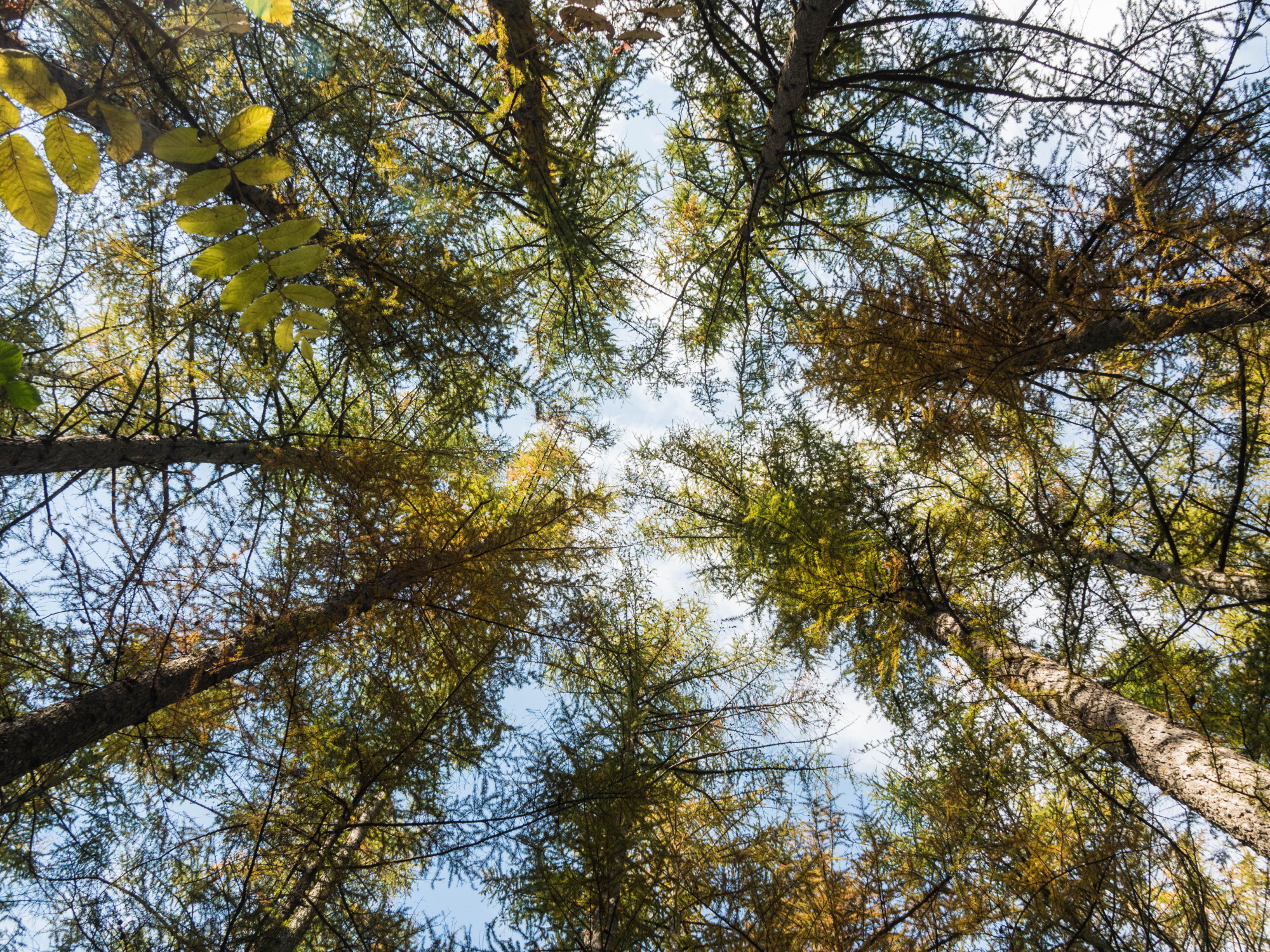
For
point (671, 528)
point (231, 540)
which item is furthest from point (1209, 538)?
point (231, 540)

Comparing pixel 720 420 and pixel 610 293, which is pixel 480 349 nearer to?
pixel 610 293

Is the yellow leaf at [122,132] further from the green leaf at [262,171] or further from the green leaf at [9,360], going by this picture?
the green leaf at [9,360]

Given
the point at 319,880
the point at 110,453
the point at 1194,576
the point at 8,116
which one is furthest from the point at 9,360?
the point at 1194,576

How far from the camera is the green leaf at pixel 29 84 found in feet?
2.95

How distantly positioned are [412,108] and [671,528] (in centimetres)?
534

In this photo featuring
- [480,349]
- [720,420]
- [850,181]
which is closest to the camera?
[480,349]

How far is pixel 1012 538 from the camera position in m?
4.20

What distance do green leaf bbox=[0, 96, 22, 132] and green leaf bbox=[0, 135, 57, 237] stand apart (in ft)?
0.06

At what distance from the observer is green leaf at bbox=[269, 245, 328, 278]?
1113 millimetres

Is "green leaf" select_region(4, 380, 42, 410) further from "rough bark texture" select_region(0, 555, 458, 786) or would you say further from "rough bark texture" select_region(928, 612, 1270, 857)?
"rough bark texture" select_region(928, 612, 1270, 857)

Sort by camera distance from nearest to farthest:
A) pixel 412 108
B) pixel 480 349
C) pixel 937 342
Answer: pixel 937 342
pixel 412 108
pixel 480 349

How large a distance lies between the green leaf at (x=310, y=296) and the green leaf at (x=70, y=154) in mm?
329

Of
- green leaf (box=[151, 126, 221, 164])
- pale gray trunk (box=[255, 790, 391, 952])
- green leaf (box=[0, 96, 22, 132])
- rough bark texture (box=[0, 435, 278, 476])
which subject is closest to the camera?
green leaf (box=[0, 96, 22, 132])

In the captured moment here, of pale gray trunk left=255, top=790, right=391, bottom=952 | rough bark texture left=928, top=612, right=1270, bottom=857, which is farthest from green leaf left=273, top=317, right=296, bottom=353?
rough bark texture left=928, top=612, right=1270, bottom=857
